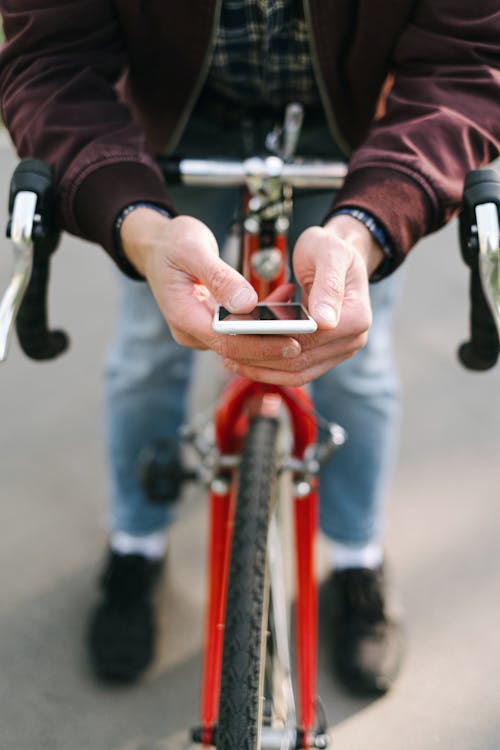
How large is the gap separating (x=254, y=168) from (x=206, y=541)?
39.9 inches

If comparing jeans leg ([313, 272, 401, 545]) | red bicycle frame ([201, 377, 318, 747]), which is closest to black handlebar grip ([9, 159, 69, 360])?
red bicycle frame ([201, 377, 318, 747])

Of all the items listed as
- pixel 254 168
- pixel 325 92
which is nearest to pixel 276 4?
pixel 325 92

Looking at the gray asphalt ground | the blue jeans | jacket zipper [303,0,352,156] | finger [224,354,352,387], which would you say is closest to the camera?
finger [224,354,352,387]

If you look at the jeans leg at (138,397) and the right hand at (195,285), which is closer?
the right hand at (195,285)

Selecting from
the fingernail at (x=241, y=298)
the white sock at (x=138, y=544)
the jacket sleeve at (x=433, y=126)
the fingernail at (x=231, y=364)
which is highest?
the jacket sleeve at (x=433, y=126)

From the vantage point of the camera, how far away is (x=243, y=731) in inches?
34.7

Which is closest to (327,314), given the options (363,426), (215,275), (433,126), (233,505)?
(215,275)

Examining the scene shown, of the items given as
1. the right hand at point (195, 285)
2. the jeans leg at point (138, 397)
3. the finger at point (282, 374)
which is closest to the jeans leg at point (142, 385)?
the jeans leg at point (138, 397)

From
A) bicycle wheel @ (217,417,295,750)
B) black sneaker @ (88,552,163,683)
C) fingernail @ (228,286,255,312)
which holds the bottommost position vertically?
black sneaker @ (88,552,163,683)

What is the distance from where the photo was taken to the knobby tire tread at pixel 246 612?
887mm

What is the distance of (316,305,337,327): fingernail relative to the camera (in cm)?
77

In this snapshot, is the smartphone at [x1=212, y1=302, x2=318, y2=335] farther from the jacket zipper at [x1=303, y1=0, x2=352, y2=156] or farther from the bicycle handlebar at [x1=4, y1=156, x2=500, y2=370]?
the jacket zipper at [x1=303, y1=0, x2=352, y2=156]

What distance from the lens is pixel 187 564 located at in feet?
5.82

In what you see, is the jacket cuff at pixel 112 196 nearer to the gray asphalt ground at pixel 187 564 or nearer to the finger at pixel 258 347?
the finger at pixel 258 347
